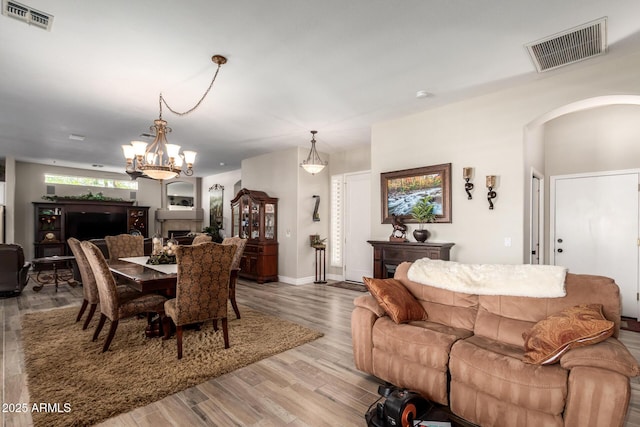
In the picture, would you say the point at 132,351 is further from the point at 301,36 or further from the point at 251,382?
the point at 301,36

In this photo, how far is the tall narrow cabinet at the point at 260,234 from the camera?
6746 millimetres

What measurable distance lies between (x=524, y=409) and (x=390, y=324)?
3.12ft

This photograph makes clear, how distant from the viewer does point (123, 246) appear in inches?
206

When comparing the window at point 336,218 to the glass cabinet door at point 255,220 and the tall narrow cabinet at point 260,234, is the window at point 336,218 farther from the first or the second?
the glass cabinet door at point 255,220

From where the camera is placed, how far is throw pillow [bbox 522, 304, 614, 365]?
5.83ft

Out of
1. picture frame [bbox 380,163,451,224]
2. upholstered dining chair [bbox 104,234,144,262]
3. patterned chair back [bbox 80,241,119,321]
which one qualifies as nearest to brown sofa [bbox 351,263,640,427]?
picture frame [bbox 380,163,451,224]

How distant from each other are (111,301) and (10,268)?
3.73 m

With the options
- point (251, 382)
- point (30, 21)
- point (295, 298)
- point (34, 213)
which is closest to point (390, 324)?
point (251, 382)

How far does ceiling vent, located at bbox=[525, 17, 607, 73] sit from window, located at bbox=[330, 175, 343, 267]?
14.6 feet

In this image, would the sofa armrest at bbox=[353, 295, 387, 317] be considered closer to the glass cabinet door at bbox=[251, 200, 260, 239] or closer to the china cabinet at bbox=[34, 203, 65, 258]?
A: the glass cabinet door at bbox=[251, 200, 260, 239]

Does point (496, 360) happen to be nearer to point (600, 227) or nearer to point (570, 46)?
point (570, 46)

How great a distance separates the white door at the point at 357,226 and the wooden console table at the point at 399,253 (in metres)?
1.82

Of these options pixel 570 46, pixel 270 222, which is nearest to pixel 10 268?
pixel 270 222

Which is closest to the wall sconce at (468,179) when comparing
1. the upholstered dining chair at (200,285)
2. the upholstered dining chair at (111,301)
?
the upholstered dining chair at (200,285)
